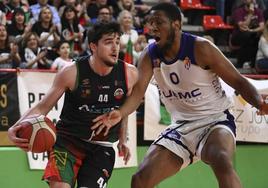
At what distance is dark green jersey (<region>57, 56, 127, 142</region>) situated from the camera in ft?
16.4

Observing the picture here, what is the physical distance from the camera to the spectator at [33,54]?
8.69 m

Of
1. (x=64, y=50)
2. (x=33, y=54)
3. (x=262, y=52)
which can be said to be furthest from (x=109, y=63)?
(x=262, y=52)

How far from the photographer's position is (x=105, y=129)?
5027 mm

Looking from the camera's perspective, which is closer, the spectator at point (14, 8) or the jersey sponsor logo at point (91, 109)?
the jersey sponsor logo at point (91, 109)

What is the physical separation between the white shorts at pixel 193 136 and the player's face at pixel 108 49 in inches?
35.2

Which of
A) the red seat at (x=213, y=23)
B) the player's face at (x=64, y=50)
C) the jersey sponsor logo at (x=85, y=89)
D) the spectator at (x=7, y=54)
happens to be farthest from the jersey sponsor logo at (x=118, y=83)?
the red seat at (x=213, y=23)

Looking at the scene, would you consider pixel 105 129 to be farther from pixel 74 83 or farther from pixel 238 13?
pixel 238 13

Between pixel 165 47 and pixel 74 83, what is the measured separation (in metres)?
0.86

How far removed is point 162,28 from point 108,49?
0.51 meters

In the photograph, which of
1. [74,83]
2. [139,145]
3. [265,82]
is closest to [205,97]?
[74,83]

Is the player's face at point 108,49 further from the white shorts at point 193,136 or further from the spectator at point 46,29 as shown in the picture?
the spectator at point 46,29

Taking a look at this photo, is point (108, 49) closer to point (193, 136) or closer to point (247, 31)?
point (193, 136)

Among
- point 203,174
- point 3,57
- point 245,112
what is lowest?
point 203,174

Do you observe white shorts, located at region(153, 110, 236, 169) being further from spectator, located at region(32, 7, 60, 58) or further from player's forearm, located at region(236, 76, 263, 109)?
spectator, located at region(32, 7, 60, 58)
